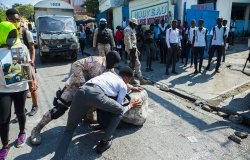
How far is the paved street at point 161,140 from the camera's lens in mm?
3708

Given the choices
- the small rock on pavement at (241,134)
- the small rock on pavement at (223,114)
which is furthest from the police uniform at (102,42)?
the small rock on pavement at (241,134)

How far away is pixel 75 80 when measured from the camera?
4.02 m

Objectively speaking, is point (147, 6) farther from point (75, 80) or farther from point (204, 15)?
point (75, 80)

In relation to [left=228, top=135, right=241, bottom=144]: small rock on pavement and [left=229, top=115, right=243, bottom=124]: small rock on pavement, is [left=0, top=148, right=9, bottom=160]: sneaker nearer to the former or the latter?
[left=228, top=135, right=241, bottom=144]: small rock on pavement

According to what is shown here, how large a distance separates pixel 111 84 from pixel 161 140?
1.37m

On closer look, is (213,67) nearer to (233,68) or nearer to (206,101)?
(233,68)

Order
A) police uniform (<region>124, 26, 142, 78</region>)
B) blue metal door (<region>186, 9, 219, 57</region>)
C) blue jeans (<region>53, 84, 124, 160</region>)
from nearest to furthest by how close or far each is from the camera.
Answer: blue jeans (<region>53, 84, 124, 160</region>) → police uniform (<region>124, 26, 142, 78</region>) → blue metal door (<region>186, 9, 219, 57</region>)

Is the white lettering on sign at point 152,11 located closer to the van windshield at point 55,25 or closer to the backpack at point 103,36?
the van windshield at point 55,25

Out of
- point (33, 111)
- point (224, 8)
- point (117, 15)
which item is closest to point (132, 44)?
point (33, 111)

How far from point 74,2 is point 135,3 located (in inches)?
1720

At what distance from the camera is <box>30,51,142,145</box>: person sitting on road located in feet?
12.8

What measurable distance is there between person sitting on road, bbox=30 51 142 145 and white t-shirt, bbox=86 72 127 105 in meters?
0.40

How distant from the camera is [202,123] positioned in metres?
4.84

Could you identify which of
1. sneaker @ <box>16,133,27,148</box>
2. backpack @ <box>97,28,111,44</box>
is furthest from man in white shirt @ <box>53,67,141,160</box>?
backpack @ <box>97,28,111,44</box>
